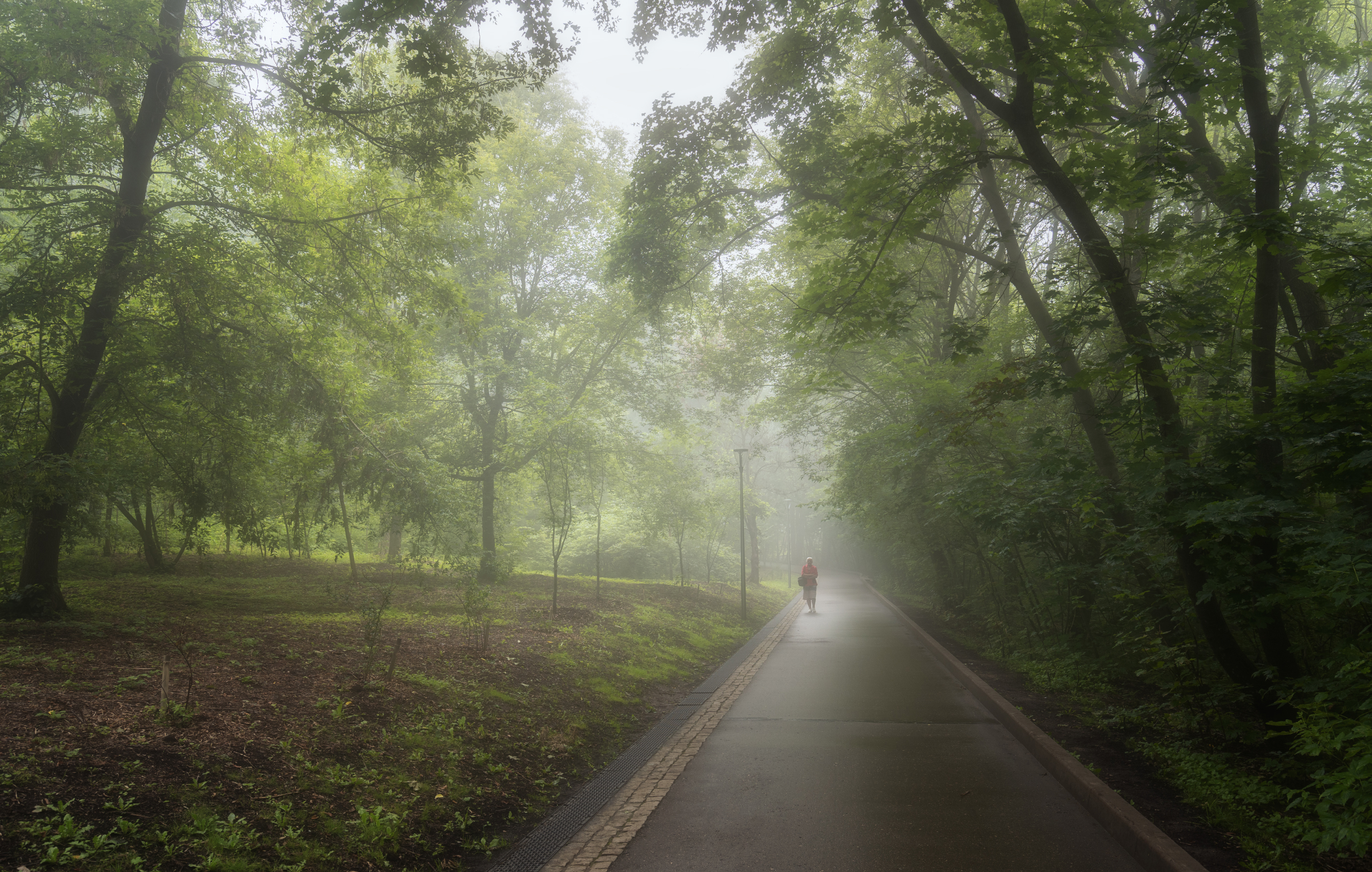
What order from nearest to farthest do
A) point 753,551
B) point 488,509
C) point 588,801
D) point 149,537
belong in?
point 588,801 → point 149,537 → point 488,509 → point 753,551

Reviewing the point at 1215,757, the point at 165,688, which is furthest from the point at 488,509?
the point at 1215,757

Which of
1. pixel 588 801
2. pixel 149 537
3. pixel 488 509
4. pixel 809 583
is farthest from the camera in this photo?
pixel 809 583

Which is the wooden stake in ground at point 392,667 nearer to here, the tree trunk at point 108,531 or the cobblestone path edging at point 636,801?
the cobblestone path edging at point 636,801

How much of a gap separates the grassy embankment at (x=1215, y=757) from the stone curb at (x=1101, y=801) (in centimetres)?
41

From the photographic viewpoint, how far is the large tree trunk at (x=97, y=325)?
7.10 metres

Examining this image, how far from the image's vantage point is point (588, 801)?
531 centimetres

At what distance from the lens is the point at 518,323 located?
18625mm

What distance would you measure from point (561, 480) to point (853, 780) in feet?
33.3

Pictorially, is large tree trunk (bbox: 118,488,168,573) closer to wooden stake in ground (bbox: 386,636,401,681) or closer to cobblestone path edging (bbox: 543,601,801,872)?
wooden stake in ground (bbox: 386,636,401,681)

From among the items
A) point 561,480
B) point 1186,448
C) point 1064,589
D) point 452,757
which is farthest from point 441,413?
point 1186,448

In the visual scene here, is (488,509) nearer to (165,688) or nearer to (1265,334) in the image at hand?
(165,688)

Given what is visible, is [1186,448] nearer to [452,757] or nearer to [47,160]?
[452,757]

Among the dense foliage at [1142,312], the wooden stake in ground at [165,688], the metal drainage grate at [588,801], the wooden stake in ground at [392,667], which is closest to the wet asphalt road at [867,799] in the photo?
the metal drainage grate at [588,801]

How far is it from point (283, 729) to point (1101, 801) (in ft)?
20.0
